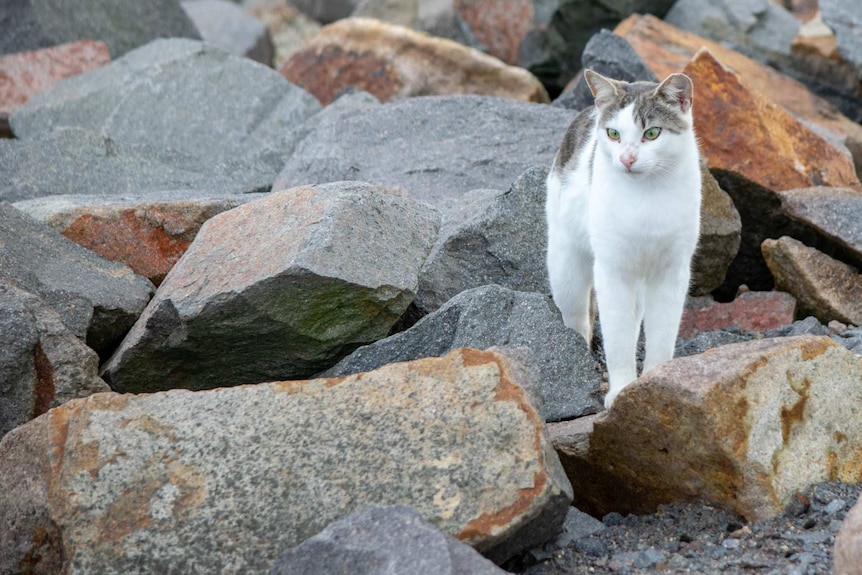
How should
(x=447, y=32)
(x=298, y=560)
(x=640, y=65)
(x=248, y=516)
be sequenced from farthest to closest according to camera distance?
(x=447, y=32)
(x=640, y=65)
(x=248, y=516)
(x=298, y=560)

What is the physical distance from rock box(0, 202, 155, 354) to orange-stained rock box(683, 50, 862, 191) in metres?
3.95

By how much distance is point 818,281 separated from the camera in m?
5.95

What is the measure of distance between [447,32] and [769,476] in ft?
34.8

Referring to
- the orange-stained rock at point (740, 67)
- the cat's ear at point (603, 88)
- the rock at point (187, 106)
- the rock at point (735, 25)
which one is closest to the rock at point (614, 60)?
the orange-stained rock at point (740, 67)

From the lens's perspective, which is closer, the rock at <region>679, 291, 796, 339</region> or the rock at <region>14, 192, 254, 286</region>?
the rock at <region>14, 192, 254, 286</region>

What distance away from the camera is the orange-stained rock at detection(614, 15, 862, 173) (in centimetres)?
938

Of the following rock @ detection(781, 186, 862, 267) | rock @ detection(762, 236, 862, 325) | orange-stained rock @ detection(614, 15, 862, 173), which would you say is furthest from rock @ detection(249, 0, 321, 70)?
rock @ detection(762, 236, 862, 325)

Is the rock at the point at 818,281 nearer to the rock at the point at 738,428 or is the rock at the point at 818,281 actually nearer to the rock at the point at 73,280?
the rock at the point at 738,428

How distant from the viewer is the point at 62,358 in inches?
171

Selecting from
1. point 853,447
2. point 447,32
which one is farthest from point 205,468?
point 447,32

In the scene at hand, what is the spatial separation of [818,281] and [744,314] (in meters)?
0.46

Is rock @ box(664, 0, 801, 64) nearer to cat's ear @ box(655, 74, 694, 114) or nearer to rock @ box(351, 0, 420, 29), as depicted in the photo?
rock @ box(351, 0, 420, 29)

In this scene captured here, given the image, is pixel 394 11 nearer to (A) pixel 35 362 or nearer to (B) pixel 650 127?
(B) pixel 650 127

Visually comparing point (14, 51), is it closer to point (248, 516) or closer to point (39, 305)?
point (39, 305)
